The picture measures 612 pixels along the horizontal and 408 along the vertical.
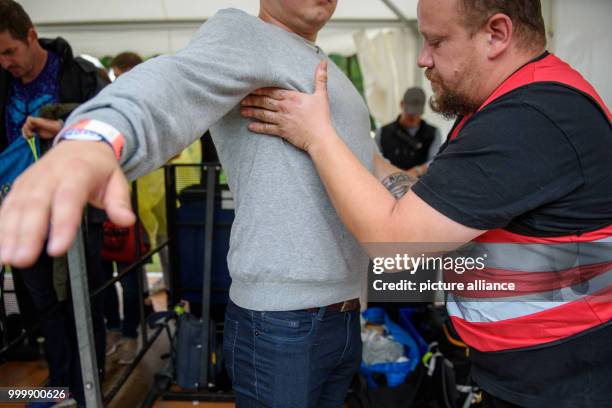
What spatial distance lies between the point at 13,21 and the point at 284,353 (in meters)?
1.63

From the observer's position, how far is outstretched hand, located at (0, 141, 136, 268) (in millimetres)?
374

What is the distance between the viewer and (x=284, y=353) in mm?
904

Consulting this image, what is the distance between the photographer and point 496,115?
0.68 m

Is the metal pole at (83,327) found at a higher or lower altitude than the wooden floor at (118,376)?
higher

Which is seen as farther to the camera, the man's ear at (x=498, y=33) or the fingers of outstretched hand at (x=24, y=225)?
the man's ear at (x=498, y=33)

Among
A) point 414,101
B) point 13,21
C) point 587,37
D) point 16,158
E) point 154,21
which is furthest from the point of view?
point 154,21

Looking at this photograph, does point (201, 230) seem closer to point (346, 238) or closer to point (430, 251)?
point (346, 238)

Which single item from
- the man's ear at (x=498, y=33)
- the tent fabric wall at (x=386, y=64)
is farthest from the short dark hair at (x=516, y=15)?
the tent fabric wall at (x=386, y=64)

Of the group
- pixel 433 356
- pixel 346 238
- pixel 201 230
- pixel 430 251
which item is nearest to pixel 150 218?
pixel 201 230

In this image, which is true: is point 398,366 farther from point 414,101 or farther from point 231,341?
point 414,101

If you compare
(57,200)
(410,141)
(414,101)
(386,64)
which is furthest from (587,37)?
(57,200)

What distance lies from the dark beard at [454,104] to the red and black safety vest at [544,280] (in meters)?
0.09

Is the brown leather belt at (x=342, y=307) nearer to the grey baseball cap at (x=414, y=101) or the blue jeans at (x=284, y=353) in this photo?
the blue jeans at (x=284, y=353)

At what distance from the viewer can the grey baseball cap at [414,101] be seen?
320cm
